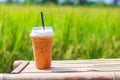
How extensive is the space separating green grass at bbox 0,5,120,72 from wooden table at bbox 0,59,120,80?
1041 mm

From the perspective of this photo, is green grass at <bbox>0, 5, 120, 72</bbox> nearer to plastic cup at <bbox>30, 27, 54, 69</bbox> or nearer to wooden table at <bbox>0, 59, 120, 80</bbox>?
wooden table at <bbox>0, 59, 120, 80</bbox>

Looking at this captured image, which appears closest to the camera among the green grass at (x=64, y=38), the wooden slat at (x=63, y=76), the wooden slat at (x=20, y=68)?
the wooden slat at (x=63, y=76)

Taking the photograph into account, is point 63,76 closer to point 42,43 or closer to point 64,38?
point 42,43

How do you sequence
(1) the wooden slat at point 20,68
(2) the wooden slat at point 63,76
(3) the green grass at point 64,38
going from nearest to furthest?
1. (2) the wooden slat at point 63,76
2. (1) the wooden slat at point 20,68
3. (3) the green grass at point 64,38

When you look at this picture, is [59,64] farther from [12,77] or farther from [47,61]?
[12,77]

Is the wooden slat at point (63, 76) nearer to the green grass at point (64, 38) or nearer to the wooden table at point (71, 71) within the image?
the wooden table at point (71, 71)

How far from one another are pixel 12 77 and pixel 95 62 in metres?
0.59

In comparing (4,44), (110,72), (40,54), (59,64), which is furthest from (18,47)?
(110,72)

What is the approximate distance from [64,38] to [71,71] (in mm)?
1628

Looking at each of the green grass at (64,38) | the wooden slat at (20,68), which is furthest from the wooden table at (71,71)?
the green grass at (64,38)

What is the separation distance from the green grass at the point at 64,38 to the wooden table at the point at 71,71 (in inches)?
41.0

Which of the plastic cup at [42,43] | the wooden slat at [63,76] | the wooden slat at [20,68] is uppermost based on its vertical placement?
the plastic cup at [42,43]

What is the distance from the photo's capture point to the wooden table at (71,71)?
1805 millimetres

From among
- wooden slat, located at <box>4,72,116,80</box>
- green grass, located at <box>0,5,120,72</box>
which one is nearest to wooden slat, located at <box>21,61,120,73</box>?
wooden slat, located at <box>4,72,116,80</box>
